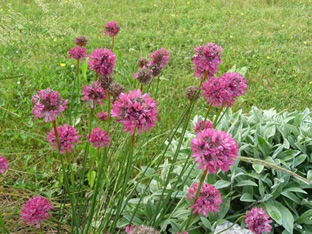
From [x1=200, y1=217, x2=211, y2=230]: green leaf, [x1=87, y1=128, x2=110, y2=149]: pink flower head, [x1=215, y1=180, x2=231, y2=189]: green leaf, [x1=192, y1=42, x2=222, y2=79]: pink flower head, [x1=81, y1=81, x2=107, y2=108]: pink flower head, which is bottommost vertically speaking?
[x1=200, y1=217, x2=211, y2=230]: green leaf

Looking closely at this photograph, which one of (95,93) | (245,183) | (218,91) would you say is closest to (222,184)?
(245,183)

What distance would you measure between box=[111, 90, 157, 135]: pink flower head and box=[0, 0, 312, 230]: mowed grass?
751 mm

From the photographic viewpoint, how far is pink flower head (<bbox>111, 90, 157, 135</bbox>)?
87 centimetres

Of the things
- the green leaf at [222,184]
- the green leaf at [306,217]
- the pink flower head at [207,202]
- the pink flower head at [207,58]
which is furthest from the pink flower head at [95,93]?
the green leaf at [306,217]

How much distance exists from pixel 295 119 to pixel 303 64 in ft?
6.92

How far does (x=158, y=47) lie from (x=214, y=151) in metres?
3.17

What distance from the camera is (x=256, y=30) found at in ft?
15.4

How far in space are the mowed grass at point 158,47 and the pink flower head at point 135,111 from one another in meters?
0.75

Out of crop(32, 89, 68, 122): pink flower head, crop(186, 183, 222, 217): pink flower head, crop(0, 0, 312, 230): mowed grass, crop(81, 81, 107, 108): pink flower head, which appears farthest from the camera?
crop(0, 0, 312, 230): mowed grass

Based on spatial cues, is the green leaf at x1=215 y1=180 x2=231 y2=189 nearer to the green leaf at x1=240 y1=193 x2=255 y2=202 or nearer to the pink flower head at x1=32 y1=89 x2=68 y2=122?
the green leaf at x1=240 y1=193 x2=255 y2=202

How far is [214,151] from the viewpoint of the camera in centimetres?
91

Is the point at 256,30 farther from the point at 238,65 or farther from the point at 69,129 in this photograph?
the point at 69,129

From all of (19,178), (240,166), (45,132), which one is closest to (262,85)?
(240,166)

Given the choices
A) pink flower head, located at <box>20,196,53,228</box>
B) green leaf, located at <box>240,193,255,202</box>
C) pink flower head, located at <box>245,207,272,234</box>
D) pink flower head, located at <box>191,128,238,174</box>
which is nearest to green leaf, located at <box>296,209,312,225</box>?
green leaf, located at <box>240,193,255,202</box>
